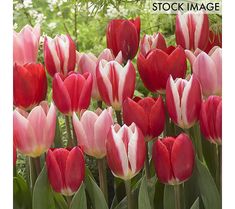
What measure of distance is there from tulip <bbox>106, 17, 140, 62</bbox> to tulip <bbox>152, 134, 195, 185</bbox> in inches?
7.2

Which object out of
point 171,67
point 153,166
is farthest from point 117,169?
point 171,67

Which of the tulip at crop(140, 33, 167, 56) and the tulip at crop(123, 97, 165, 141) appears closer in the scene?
the tulip at crop(123, 97, 165, 141)

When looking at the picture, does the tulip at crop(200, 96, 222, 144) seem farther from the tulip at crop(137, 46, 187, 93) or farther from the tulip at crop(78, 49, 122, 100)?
the tulip at crop(78, 49, 122, 100)

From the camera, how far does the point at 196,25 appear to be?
134cm

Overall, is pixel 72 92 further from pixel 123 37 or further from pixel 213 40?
pixel 213 40

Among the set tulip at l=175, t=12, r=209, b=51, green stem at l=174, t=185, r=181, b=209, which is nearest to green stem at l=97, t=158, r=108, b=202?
green stem at l=174, t=185, r=181, b=209

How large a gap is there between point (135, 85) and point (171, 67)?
0.21ft

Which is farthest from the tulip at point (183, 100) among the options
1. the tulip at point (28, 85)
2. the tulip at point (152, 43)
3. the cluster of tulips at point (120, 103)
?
the tulip at point (28, 85)

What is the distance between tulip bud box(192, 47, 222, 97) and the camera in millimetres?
1278

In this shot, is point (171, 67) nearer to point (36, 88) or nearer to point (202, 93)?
point (202, 93)

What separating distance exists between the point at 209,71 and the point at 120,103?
0.50 ft

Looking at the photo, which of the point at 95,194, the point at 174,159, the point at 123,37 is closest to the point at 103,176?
the point at 95,194

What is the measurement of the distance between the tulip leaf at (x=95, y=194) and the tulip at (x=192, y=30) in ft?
0.91
